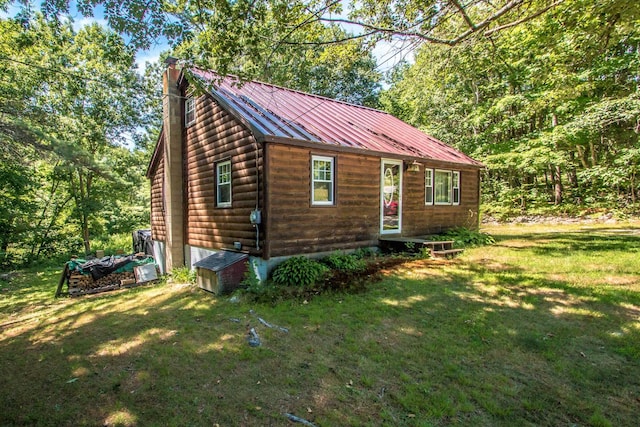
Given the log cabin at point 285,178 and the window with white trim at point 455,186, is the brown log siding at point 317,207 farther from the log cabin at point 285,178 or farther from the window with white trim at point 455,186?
the window with white trim at point 455,186

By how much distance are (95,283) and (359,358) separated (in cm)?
932

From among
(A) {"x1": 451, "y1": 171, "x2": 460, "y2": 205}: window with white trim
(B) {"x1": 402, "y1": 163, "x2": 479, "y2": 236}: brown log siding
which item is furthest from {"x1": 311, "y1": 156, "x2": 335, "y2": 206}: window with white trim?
(A) {"x1": 451, "y1": 171, "x2": 460, "y2": 205}: window with white trim

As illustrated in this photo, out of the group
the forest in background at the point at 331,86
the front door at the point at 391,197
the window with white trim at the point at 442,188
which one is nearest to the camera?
the forest in background at the point at 331,86

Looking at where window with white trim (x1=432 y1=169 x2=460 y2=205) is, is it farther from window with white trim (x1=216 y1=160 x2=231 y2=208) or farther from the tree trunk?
the tree trunk

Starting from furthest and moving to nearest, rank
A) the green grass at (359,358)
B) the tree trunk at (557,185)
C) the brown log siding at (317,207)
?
the tree trunk at (557,185) → the brown log siding at (317,207) → the green grass at (359,358)

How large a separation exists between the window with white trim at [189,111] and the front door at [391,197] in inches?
235

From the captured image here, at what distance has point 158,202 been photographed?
495 inches

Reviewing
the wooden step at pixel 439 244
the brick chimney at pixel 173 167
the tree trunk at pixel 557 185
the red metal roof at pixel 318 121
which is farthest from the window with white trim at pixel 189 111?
the tree trunk at pixel 557 185

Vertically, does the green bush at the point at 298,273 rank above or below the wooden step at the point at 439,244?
below

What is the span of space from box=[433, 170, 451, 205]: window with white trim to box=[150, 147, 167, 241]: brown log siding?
9.65 m

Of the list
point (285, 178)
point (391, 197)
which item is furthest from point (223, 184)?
point (391, 197)

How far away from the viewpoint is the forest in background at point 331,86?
17.6 feet

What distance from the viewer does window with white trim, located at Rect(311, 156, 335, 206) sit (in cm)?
791

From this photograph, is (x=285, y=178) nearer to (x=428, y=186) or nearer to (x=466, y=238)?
(x=428, y=186)
